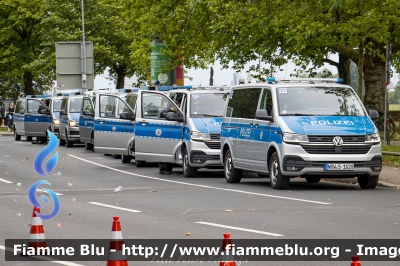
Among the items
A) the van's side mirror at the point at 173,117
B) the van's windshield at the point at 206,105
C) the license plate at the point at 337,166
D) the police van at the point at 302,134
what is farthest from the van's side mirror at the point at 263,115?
the van's side mirror at the point at 173,117

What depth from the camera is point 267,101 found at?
65.1 ft

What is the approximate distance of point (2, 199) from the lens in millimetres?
18109

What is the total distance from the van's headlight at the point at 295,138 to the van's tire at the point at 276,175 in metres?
0.48

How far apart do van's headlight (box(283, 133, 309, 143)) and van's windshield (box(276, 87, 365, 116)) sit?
677 millimetres

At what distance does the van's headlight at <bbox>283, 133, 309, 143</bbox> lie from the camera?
1855 centimetres

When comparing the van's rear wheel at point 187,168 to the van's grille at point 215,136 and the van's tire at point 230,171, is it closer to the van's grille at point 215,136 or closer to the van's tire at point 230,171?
the van's grille at point 215,136

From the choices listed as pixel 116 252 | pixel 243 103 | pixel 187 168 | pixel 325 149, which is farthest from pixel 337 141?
pixel 116 252

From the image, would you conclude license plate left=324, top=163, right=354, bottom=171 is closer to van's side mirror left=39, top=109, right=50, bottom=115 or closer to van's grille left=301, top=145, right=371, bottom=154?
van's grille left=301, top=145, right=371, bottom=154

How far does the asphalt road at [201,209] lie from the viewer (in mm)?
12492

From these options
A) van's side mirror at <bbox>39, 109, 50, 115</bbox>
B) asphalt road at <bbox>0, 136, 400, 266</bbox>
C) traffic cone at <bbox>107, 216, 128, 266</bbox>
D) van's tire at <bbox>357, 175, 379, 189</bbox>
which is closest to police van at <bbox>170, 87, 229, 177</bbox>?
asphalt road at <bbox>0, 136, 400, 266</bbox>

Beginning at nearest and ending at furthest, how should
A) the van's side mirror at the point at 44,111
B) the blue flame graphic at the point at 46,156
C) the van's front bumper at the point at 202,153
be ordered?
the blue flame graphic at the point at 46,156 → the van's front bumper at the point at 202,153 → the van's side mirror at the point at 44,111

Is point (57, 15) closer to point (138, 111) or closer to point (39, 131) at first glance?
point (39, 131)

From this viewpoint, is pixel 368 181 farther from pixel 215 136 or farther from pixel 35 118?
pixel 35 118

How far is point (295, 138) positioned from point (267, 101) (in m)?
1.50
